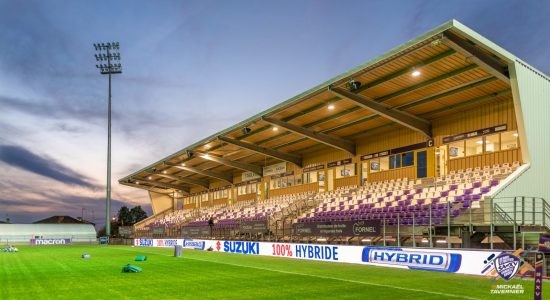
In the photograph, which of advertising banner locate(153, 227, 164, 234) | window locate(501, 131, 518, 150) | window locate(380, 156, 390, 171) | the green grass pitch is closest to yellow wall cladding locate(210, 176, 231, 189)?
advertising banner locate(153, 227, 164, 234)

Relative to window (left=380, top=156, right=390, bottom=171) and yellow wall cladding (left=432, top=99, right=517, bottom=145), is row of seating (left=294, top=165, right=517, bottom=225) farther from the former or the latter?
yellow wall cladding (left=432, top=99, right=517, bottom=145)

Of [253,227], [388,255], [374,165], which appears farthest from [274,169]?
[388,255]

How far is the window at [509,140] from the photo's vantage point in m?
24.4

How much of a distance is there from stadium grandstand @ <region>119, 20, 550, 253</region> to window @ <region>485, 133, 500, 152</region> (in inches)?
2.1

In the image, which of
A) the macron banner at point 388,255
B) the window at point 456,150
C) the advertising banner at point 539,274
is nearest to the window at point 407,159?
the window at point 456,150

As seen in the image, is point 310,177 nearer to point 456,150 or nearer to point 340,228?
point 456,150

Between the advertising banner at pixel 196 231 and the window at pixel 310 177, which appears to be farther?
the window at pixel 310 177

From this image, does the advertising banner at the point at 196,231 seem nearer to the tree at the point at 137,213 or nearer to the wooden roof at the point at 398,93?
the wooden roof at the point at 398,93

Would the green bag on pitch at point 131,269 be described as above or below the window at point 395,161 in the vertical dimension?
below

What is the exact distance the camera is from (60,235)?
67438 millimetres

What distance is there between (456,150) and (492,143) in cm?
243

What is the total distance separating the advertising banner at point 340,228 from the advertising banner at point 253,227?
368 centimetres

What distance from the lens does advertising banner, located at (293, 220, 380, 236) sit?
74.0 feet

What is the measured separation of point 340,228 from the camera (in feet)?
79.9
